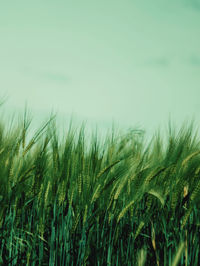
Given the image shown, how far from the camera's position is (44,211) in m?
1.51

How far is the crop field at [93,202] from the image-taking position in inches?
56.8

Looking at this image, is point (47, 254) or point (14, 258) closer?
point (14, 258)

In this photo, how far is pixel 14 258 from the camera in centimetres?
145

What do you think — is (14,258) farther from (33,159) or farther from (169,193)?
(169,193)

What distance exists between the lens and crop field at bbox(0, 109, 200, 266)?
1442 mm

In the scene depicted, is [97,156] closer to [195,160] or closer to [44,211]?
[44,211]

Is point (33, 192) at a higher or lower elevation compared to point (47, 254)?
higher

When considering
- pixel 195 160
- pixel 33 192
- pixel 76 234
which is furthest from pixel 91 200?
pixel 195 160

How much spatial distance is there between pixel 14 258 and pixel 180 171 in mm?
707

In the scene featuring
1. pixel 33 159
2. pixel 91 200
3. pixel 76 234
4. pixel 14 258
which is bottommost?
pixel 14 258

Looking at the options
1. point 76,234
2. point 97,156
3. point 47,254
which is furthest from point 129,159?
point 47,254

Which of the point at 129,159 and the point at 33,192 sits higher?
the point at 129,159

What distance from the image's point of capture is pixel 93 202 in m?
1.47

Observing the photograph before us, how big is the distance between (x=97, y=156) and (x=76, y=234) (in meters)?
0.30
